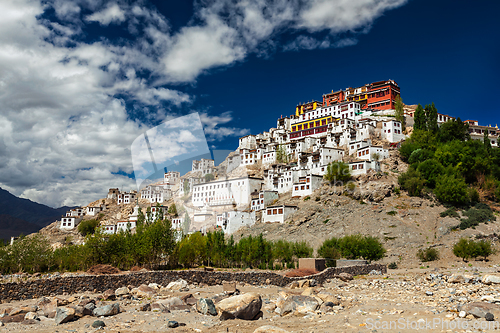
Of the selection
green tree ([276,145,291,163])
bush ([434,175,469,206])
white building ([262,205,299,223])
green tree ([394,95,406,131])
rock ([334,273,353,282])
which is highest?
green tree ([394,95,406,131])

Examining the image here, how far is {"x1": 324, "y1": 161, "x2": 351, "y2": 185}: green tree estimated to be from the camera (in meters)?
61.1

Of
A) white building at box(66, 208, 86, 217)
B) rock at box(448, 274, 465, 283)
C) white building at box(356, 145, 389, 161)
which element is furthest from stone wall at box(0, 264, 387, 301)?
white building at box(66, 208, 86, 217)

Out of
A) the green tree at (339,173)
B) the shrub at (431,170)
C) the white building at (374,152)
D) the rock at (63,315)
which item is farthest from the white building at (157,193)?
the rock at (63,315)

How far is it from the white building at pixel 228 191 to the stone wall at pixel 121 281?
47.9 metres

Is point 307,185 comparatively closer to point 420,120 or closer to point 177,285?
point 420,120

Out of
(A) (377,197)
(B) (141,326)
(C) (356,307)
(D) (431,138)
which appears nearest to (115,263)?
(B) (141,326)

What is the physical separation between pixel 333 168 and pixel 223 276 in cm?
4464

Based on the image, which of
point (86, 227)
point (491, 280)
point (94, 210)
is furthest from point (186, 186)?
point (491, 280)

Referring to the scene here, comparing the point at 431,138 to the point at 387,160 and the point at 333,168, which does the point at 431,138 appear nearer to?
the point at 387,160

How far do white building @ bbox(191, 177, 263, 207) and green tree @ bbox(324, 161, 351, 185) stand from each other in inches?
719

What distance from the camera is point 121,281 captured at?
19.9m

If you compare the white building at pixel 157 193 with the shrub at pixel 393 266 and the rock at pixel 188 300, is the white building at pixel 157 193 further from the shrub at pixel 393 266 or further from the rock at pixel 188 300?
the rock at pixel 188 300

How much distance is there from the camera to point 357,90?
90375 mm

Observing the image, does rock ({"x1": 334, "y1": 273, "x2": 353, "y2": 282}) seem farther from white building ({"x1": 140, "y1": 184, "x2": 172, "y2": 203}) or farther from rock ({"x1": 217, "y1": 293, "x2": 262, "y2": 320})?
white building ({"x1": 140, "y1": 184, "x2": 172, "y2": 203})
